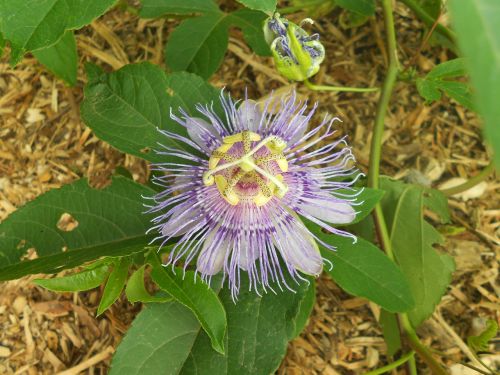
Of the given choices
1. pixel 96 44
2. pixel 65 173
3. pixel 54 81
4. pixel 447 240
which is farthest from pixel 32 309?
pixel 447 240

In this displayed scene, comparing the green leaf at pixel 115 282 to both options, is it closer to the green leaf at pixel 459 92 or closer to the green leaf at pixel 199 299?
the green leaf at pixel 199 299

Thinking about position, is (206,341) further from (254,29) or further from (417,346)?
(254,29)

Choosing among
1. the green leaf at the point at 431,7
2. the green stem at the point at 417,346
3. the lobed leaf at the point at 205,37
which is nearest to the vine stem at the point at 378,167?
the green stem at the point at 417,346

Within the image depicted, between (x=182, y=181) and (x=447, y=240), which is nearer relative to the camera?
(x=182, y=181)

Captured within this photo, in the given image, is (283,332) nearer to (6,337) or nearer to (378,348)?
(378,348)

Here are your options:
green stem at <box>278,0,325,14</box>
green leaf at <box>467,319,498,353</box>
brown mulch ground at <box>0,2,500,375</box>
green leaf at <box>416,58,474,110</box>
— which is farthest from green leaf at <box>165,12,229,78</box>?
green leaf at <box>467,319,498,353</box>

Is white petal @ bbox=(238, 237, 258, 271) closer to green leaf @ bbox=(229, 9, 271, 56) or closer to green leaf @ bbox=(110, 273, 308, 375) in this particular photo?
green leaf @ bbox=(110, 273, 308, 375)

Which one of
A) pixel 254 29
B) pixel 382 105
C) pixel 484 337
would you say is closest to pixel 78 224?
pixel 254 29
